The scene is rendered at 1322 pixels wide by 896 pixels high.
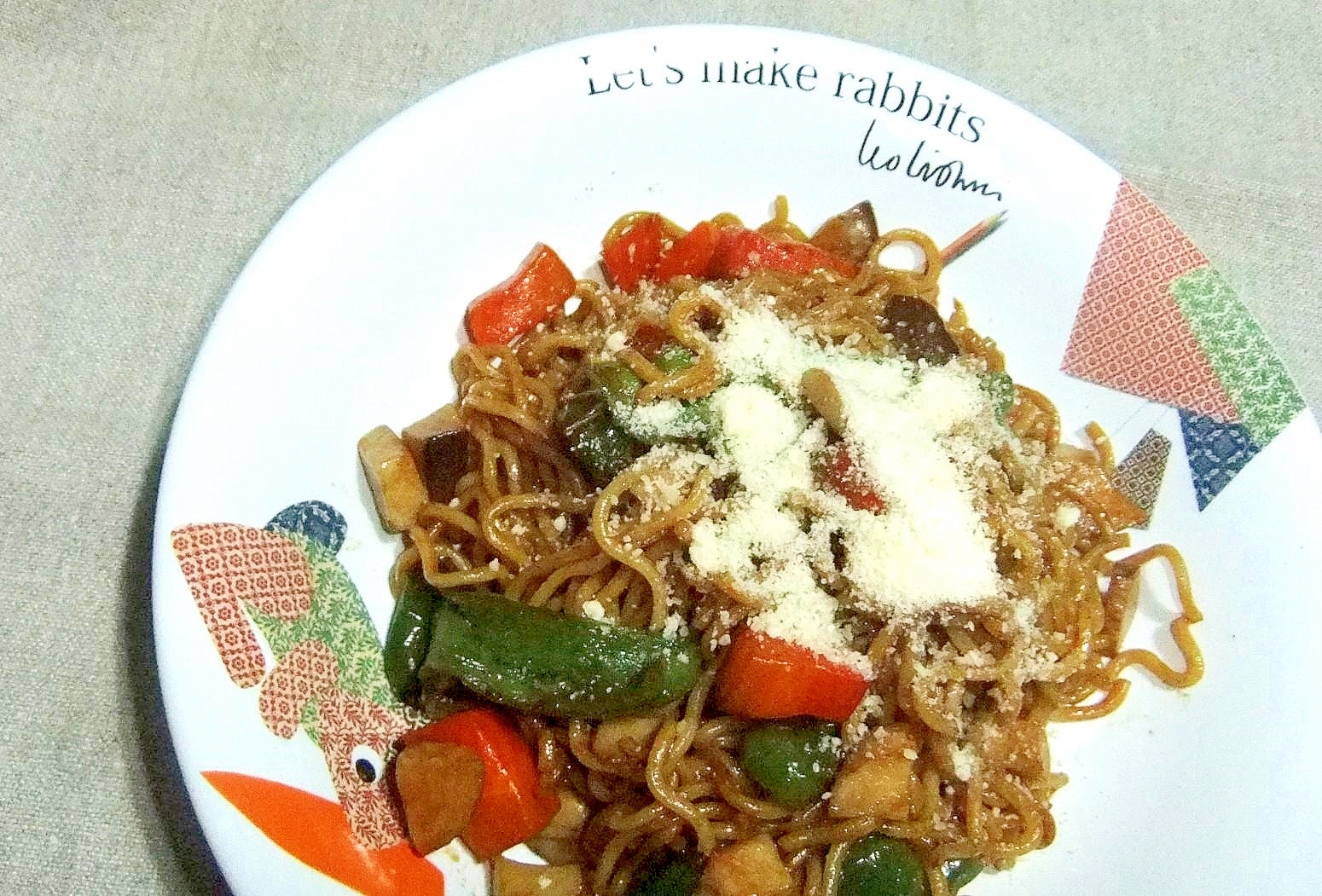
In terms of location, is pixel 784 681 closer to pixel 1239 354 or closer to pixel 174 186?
pixel 1239 354

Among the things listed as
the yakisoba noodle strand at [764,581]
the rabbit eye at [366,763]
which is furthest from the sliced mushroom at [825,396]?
the rabbit eye at [366,763]

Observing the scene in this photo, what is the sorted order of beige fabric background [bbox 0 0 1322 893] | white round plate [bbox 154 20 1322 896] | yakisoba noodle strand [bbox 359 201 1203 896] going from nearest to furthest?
white round plate [bbox 154 20 1322 896] → yakisoba noodle strand [bbox 359 201 1203 896] → beige fabric background [bbox 0 0 1322 893]

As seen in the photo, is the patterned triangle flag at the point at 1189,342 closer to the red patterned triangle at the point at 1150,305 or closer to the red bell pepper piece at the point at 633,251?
the red patterned triangle at the point at 1150,305

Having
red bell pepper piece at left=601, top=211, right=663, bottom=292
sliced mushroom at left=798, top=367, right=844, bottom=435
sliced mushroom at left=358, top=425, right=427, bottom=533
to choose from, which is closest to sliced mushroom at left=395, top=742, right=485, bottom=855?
sliced mushroom at left=358, top=425, right=427, bottom=533

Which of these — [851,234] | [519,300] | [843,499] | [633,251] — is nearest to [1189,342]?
[851,234]

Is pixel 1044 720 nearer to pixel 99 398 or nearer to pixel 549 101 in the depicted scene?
pixel 549 101

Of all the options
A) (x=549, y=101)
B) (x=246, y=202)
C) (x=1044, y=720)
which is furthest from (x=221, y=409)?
(x=1044, y=720)

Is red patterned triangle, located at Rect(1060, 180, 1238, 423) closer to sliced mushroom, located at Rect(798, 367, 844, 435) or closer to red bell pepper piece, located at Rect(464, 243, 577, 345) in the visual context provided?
sliced mushroom, located at Rect(798, 367, 844, 435)
